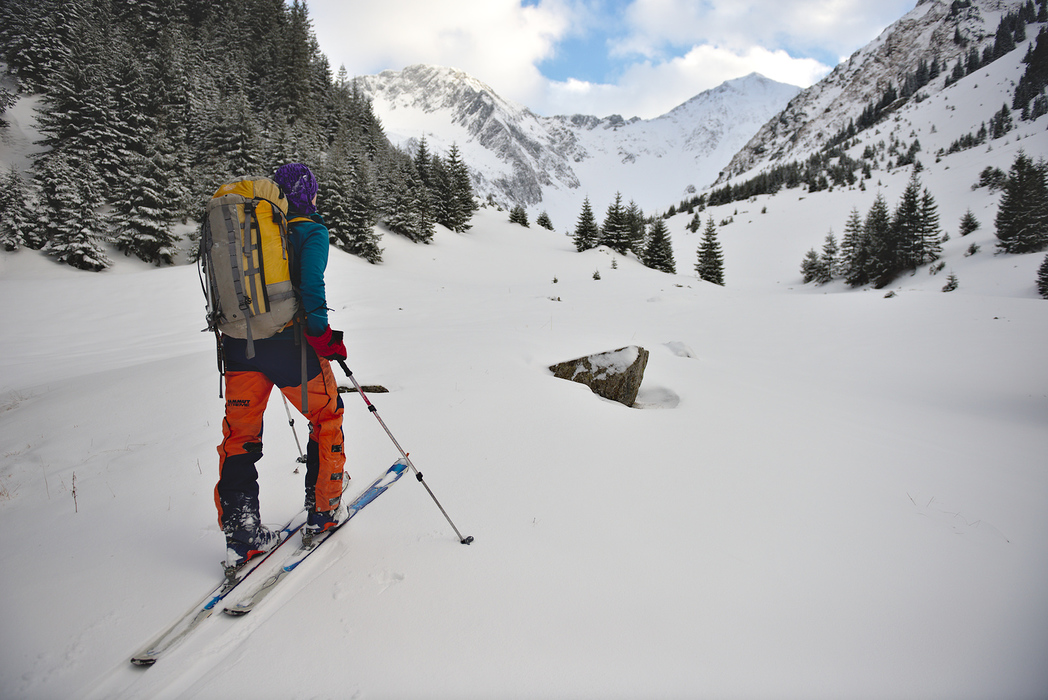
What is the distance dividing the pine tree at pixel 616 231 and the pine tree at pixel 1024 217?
69.6 feet

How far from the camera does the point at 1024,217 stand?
2103cm

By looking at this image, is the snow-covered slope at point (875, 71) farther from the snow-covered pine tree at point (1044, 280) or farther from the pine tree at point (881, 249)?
the snow-covered pine tree at point (1044, 280)

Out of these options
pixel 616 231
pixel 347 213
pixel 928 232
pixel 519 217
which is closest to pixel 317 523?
pixel 347 213

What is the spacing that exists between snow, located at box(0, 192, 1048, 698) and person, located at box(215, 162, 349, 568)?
0.30 meters

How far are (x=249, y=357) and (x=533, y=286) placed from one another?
56.2 ft

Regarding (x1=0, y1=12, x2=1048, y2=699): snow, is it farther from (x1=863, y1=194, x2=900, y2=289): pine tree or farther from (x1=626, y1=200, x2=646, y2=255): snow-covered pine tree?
(x1=626, y1=200, x2=646, y2=255): snow-covered pine tree

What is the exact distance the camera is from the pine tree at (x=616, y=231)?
3116 cm

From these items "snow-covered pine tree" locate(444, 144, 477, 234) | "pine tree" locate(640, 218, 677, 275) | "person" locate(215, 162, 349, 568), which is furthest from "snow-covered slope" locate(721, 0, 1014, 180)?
"person" locate(215, 162, 349, 568)

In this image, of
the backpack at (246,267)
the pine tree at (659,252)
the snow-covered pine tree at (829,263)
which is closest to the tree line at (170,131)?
the pine tree at (659,252)

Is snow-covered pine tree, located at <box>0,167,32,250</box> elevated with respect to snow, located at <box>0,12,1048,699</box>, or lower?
elevated

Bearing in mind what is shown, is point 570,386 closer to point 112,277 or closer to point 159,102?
point 112,277

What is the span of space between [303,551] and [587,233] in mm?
30988

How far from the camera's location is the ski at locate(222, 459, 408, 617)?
6.63 ft

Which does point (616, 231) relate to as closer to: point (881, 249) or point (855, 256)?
point (855, 256)
